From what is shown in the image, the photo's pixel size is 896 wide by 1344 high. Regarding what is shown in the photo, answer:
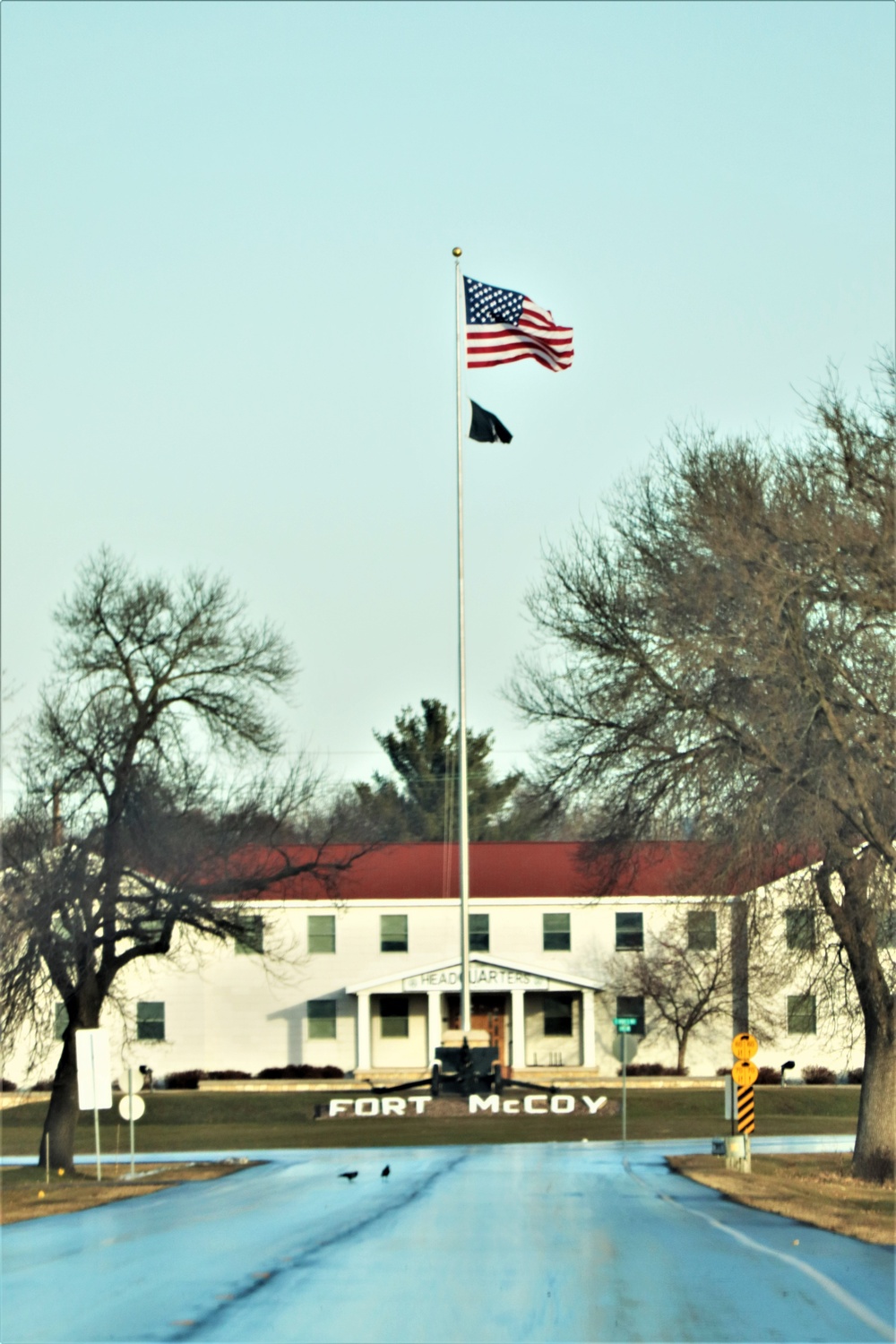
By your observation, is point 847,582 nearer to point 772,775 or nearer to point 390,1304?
point 772,775

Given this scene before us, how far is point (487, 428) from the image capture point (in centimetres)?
2084

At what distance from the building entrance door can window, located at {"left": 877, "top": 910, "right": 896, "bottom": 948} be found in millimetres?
35916

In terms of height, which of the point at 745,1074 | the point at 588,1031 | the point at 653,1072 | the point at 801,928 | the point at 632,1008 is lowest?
the point at 653,1072

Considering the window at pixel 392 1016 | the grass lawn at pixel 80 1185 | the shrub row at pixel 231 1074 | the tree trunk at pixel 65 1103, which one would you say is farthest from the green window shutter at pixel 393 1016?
the tree trunk at pixel 65 1103

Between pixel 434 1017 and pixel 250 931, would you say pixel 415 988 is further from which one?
pixel 250 931

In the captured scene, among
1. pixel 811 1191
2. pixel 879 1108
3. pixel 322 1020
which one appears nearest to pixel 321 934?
pixel 322 1020

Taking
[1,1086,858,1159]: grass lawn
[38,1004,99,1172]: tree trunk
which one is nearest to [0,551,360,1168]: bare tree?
[38,1004,99,1172]: tree trunk

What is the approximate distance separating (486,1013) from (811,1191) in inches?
1439

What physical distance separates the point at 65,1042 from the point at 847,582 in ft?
61.7

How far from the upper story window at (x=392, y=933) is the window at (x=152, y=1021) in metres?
8.59

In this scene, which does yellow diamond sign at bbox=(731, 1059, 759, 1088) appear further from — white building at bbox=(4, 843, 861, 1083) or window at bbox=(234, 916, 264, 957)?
white building at bbox=(4, 843, 861, 1083)

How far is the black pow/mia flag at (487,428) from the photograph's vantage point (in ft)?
68.0

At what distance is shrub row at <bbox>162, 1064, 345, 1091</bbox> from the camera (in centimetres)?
5720

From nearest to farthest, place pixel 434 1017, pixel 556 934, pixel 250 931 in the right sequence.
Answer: pixel 250 931
pixel 434 1017
pixel 556 934
